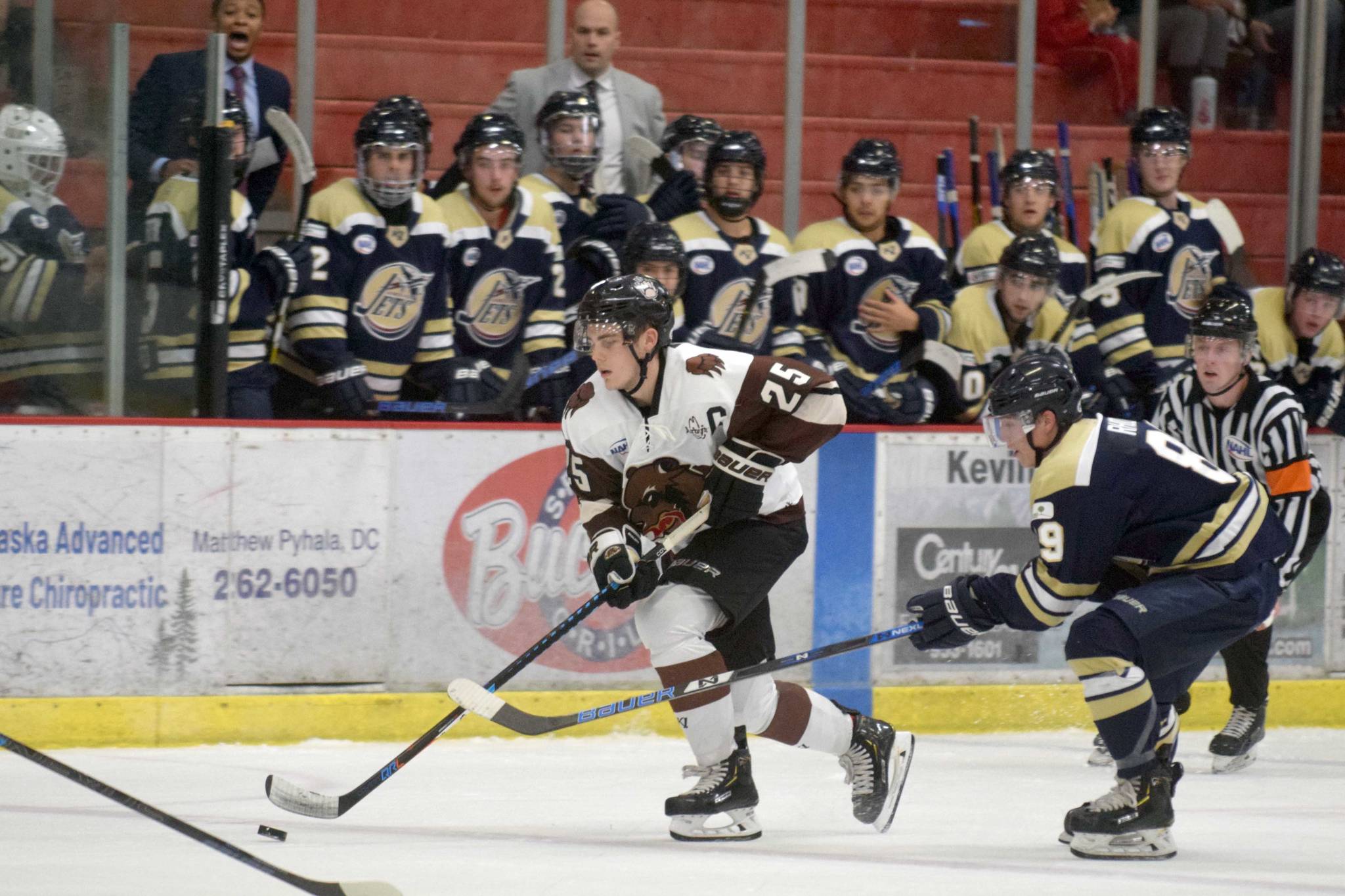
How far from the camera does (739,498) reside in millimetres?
3699

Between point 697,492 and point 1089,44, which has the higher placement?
point 1089,44

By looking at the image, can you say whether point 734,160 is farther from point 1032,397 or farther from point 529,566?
point 1032,397

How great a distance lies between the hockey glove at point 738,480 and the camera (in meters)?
3.65

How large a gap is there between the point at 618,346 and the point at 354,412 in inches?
57.9

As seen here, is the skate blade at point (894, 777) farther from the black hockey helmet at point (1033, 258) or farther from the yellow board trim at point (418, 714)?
the black hockey helmet at point (1033, 258)

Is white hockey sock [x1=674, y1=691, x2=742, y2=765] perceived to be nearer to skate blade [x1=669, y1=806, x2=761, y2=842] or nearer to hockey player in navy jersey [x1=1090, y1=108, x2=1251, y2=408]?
skate blade [x1=669, y1=806, x2=761, y2=842]

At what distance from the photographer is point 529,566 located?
15.9 ft

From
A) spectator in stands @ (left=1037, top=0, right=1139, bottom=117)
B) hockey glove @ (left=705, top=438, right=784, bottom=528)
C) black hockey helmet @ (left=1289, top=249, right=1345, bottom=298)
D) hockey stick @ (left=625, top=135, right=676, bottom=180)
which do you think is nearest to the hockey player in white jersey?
hockey glove @ (left=705, top=438, right=784, bottom=528)

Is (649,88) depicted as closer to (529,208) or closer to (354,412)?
(529,208)

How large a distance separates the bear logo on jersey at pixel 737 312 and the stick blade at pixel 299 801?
6.60ft

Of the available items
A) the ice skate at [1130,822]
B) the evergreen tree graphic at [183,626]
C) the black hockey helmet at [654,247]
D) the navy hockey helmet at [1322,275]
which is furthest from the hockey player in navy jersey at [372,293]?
the navy hockey helmet at [1322,275]

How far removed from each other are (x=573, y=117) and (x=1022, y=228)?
1.44m

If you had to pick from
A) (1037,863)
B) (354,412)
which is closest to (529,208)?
(354,412)

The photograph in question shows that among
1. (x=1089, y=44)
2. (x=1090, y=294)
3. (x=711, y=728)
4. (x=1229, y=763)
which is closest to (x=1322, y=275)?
(x=1090, y=294)
